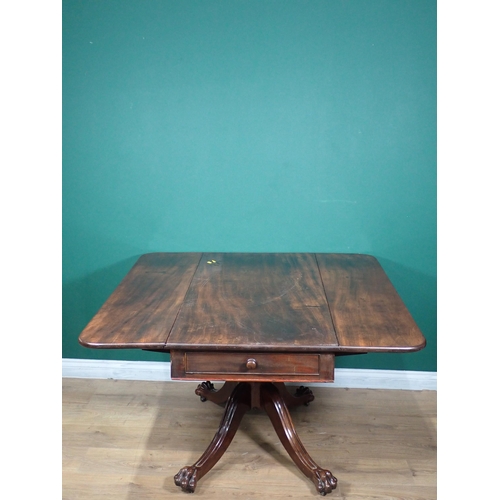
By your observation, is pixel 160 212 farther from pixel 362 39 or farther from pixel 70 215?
pixel 362 39

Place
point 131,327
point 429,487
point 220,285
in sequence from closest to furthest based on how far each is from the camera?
point 131,327
point 429,487
point 220,285

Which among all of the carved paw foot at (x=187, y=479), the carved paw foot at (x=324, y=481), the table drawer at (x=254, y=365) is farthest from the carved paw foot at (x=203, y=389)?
the table drawer at (x=254, y=365)

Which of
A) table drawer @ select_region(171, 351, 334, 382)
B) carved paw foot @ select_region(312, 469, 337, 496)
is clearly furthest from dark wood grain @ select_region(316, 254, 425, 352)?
carved paw foot @ select_region(312, 469, 337, 496)

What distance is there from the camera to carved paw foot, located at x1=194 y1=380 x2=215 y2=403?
2.54 meters

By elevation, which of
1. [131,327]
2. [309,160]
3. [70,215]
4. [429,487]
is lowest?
[429,487]

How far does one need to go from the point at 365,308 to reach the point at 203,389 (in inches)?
38.5

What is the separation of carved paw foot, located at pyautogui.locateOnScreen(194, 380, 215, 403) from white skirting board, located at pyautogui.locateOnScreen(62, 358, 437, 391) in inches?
9.6

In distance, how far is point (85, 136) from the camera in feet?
8.39

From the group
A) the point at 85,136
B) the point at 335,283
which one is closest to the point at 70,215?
the point at 85,136

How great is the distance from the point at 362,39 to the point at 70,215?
151 centimetres

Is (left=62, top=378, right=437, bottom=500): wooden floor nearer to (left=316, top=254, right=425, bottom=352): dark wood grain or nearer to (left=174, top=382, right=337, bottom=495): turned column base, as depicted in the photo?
(left=174, top=382, right=337, bottom=495): turned column base

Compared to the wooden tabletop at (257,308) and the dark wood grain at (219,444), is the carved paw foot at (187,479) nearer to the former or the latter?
the dark wood grain at (219,444)

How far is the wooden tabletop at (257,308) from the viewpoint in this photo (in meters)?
1.65

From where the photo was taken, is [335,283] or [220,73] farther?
[220,73]
